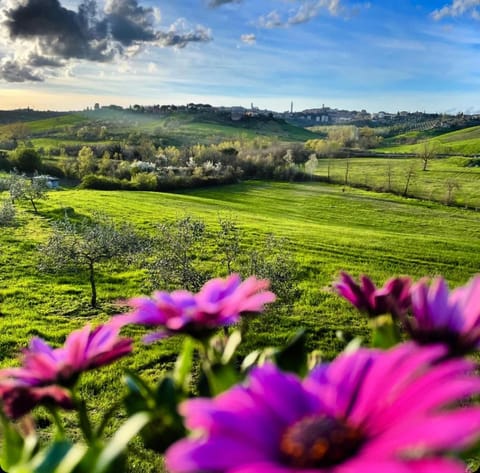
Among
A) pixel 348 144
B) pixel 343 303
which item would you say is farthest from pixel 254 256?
pixel 348 144

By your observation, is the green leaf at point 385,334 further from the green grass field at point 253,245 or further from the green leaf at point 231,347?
the green leaf at point 231,347

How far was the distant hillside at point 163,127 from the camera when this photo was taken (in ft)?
355

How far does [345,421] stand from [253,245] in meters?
23.8

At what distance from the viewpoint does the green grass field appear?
1248 cm

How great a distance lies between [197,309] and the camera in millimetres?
841

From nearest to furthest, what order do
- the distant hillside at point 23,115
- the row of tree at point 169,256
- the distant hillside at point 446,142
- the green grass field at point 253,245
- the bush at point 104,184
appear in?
1. the green grass field at point 253,245
2. the row of tree at point 169,256
3. the bush at point 104,184
4. the distant hillside at point 446,142
5. the distant hillside at point 23,115

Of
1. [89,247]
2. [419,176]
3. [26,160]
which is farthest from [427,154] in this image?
[89,247]

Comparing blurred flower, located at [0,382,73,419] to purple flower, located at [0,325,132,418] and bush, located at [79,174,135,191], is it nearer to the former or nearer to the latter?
purple flower, located at [0,325,132,418]

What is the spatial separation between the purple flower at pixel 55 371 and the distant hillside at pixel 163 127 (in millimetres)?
101842

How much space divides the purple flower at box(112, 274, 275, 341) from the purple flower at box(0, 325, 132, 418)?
0.05 metres

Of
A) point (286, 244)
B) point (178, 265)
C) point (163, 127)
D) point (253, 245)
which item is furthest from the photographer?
point (163, 127)

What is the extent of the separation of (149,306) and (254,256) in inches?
498

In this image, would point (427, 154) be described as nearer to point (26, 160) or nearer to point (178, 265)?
point (26, 160)

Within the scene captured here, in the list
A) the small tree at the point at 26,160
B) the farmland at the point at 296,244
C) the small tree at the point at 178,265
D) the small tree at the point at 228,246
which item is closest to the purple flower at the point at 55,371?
the farmland at the point at 296,244
